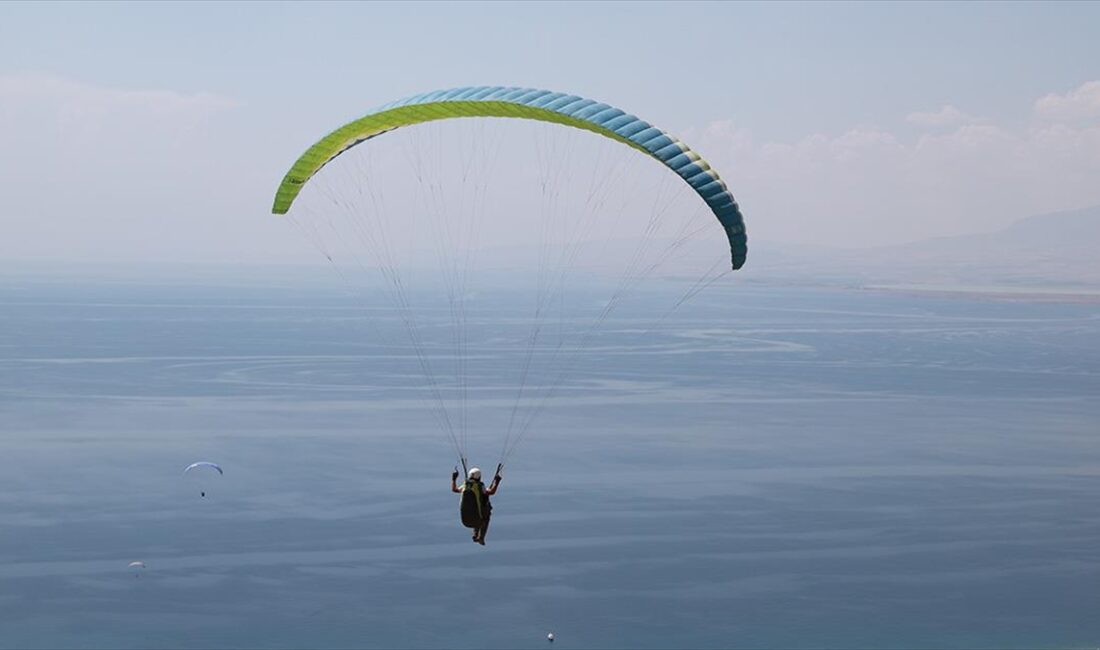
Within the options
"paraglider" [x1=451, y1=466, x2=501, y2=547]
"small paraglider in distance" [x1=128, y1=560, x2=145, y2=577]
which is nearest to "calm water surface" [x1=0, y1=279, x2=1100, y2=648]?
"small paraglider in distance" [x1=128, y1=560, x2=145, y2=577]

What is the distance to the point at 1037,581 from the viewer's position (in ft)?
134

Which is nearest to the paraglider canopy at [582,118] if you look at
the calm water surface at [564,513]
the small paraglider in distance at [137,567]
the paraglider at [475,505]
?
the paraglider at [475,505]

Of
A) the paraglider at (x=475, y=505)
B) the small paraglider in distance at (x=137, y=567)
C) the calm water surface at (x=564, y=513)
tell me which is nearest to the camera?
the paraglider at (x=475, y=505)

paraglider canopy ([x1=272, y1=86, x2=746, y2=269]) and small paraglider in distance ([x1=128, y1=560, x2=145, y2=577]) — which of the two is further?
small paraglider in distance ([x1=128, y1=560, x2=145, y2=577])

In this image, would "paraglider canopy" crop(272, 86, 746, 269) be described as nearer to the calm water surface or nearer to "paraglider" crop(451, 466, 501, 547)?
"paraglider" crop(451, 466, 501, 547)

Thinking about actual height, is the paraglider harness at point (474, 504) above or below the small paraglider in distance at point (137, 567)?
below

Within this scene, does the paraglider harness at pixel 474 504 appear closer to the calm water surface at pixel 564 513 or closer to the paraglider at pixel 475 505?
the paraglider at pixel 475 505

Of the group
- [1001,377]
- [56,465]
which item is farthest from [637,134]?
[1001,377]

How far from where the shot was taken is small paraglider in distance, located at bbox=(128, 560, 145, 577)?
39188mm

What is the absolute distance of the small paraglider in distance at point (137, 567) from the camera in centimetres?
3919

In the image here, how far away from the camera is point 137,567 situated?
1563 inches

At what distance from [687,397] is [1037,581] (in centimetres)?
3864

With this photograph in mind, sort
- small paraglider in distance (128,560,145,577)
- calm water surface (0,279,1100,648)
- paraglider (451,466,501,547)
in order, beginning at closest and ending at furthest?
paraglider (451,466,501,547)
calm water surface (0,279,1100,648)
small paraglider in distance (128,560,145,577)

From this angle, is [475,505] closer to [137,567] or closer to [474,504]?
[474,504]
